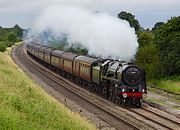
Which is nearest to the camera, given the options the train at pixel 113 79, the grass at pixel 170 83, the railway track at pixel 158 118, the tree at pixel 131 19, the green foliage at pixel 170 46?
the railway track at pixel 158 118

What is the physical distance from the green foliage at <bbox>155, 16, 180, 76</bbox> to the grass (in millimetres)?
1683

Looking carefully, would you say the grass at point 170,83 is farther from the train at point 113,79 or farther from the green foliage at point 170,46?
the train at point 113,79

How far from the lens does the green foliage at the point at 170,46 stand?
47.5 meters

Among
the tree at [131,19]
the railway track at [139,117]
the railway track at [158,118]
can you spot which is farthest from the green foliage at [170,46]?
the tree at [131,19]

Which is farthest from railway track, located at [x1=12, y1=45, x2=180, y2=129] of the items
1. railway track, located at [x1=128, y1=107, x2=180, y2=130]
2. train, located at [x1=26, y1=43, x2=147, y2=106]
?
train, located at [x1=26, y1=43, x2=147, y2=106]

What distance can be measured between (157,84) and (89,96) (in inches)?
440

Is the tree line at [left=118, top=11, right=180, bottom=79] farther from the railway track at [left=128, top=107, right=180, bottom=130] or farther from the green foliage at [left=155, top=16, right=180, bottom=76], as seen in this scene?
the railway track at [left=128, top=107, right=180, bottom=130]

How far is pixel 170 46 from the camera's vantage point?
49.2m

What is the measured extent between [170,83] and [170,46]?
843 cm

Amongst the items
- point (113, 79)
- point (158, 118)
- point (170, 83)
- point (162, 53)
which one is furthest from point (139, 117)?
point (162, 53)

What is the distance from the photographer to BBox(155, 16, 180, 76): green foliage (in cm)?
4749

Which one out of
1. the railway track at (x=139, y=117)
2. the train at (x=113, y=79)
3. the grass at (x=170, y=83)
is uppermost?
the train at (x=113, y=79)

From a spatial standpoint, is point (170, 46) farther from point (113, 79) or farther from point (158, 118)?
point (158, 118)

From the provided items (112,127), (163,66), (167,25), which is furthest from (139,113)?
(167,25)
